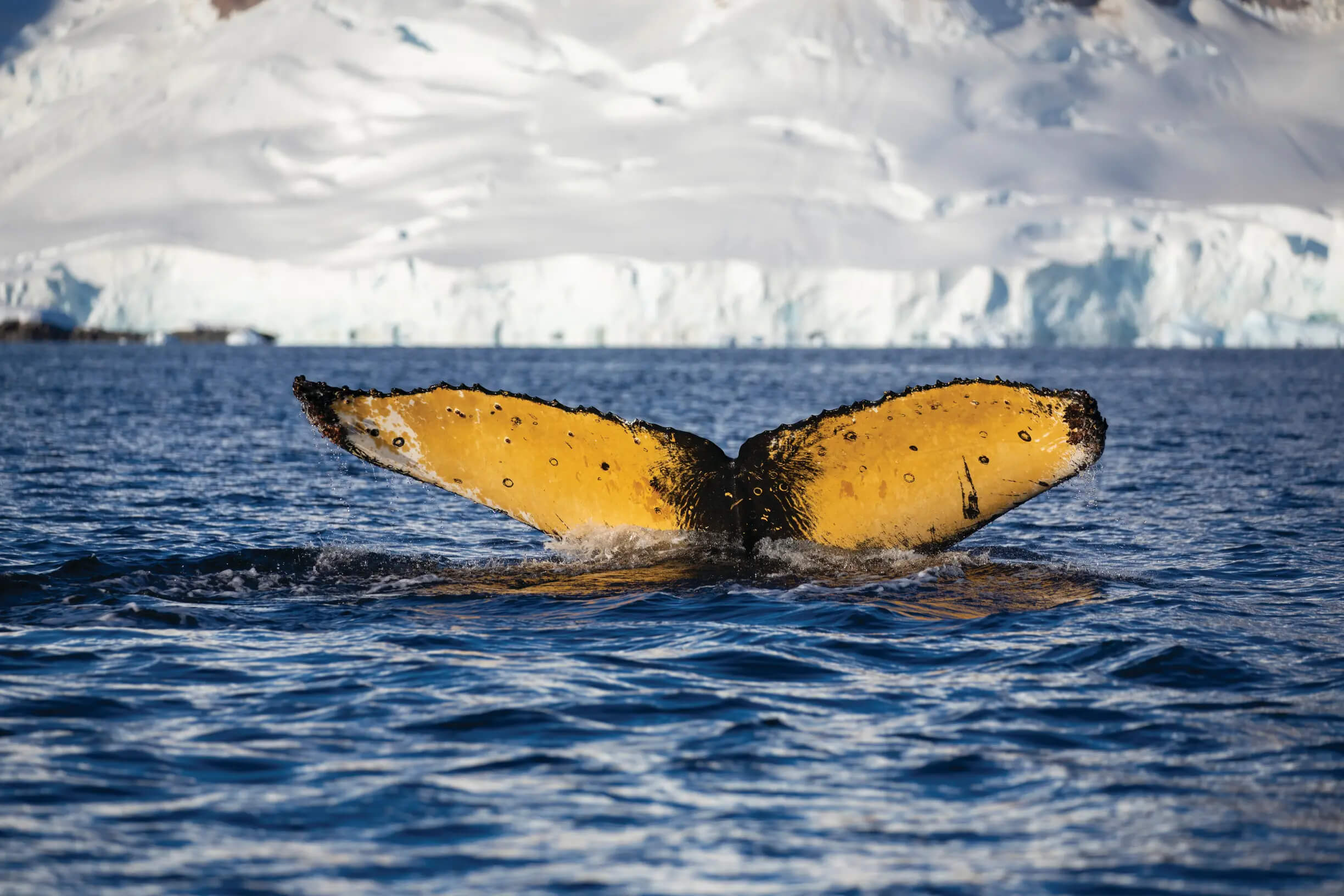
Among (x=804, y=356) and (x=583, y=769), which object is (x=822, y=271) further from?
(x=583, y=769)

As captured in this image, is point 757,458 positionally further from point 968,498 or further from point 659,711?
point 659,711

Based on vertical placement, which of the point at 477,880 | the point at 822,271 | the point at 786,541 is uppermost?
the point at 822,271

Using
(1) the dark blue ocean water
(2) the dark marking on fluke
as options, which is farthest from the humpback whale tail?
(1) the dark blue ocean water

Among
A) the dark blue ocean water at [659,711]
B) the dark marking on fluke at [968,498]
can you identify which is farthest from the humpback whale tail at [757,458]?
the dark blue ocean water at [659,711]

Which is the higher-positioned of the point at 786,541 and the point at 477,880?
the point at 786,541

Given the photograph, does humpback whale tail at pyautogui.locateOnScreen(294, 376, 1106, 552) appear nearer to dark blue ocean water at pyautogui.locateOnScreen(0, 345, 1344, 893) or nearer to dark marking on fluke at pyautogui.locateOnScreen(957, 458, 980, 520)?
dark marking on fluke at pyautogui.locateOnScreen(957, 458, 980, 520)

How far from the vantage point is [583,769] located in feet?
18.3

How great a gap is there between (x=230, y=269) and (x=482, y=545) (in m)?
155

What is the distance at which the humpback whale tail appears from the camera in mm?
8242

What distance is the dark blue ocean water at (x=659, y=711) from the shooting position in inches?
184

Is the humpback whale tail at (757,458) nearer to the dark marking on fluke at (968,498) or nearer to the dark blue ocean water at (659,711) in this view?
the dark marking on fluke at (968,498)

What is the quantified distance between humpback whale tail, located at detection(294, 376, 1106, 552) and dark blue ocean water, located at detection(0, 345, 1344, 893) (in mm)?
479

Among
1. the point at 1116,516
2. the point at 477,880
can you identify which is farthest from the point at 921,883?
the point at 1116,516

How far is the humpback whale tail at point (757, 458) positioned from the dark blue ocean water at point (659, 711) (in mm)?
479
